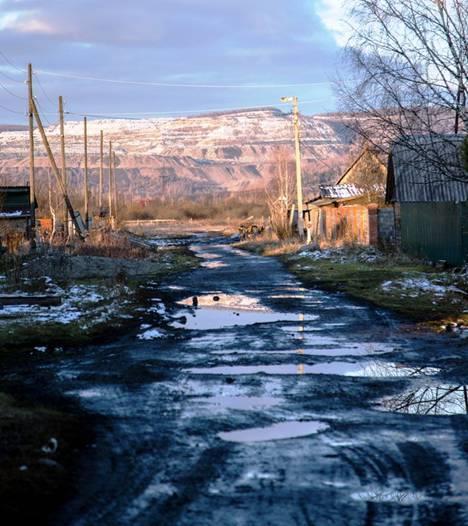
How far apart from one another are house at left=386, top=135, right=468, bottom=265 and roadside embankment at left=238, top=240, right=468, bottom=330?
0.95 metres

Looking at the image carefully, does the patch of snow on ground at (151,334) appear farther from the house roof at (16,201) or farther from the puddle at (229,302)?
the house roof at (16,201)

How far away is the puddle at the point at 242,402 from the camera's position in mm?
8219

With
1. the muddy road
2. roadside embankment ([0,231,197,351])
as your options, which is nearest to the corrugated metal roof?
roadside embankment ([0,231,197,351])

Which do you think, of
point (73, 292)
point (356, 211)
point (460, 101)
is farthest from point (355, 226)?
point (73, 292)

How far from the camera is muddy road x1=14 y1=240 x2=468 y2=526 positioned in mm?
5297

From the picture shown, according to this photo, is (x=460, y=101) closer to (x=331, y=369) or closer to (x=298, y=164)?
(x=331, y=369)

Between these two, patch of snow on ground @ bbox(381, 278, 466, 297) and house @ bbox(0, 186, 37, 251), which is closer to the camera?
patch of snow on ground @ bbox(381, 278, 466, 297)

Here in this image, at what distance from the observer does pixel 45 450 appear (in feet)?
21.2

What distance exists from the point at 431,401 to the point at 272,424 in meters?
1.92

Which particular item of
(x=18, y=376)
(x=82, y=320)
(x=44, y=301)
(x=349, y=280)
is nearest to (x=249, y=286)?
(x=349, y=280)

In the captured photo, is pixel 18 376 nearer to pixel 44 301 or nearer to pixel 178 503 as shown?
pixel 178 503

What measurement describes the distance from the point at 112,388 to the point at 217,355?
247cm

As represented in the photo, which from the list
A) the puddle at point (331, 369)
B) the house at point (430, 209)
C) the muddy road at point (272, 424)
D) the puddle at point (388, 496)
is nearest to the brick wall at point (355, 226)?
the house at point (430, 209)

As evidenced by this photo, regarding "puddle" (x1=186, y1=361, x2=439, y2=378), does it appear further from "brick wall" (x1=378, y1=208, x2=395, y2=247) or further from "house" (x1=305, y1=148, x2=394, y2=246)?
"brick wall" (x1=378, y1=208, x2=395, y2=247)
